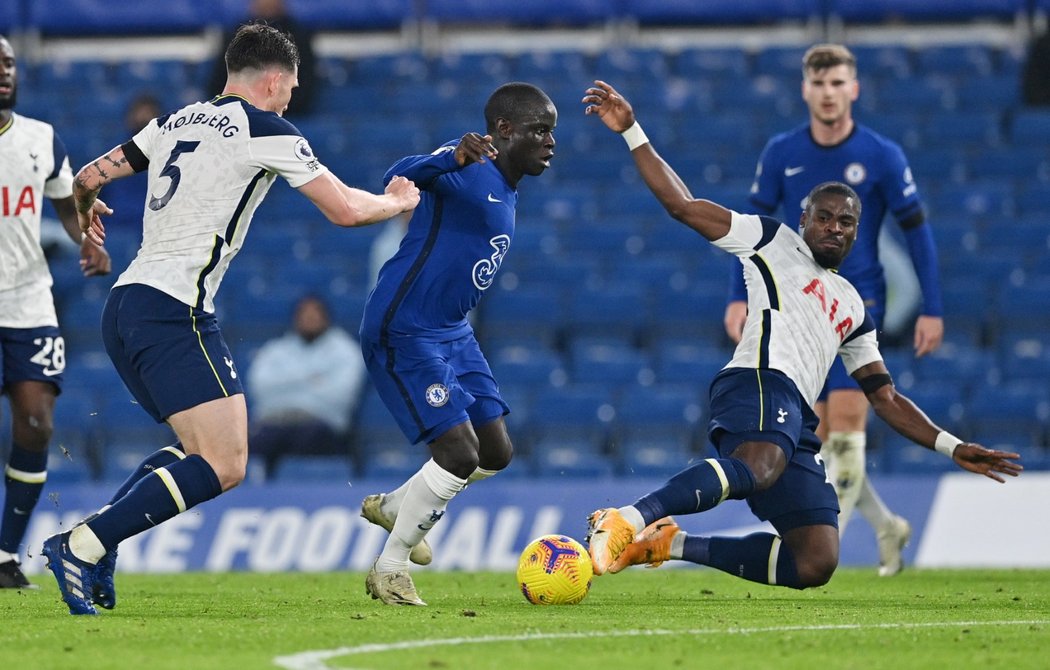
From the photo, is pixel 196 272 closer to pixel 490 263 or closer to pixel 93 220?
pixel 93 220

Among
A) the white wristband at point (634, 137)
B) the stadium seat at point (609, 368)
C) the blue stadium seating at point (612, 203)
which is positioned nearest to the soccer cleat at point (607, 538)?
the white wristband at point (634, 137)

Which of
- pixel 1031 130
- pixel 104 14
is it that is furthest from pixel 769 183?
pixel 104 14

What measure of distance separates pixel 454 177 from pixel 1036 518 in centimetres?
535

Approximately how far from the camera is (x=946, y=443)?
669 cm

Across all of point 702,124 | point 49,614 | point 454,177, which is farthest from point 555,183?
point 49,614

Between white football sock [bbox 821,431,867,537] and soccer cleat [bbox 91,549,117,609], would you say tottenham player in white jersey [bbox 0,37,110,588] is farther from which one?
white football sock [bbox 821,431,867,537]

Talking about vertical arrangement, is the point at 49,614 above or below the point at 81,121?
below

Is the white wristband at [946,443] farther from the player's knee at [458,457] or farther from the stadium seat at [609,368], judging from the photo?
the stadium seat at [609,368]

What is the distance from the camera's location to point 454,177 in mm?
6664

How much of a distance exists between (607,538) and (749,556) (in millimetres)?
1280

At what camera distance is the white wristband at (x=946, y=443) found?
665cm

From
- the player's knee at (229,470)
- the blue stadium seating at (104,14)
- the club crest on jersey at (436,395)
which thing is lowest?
the player's knee at (229,470)

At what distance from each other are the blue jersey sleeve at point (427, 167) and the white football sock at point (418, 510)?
3.80 feet

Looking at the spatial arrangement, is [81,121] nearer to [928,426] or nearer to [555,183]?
[555,183]
